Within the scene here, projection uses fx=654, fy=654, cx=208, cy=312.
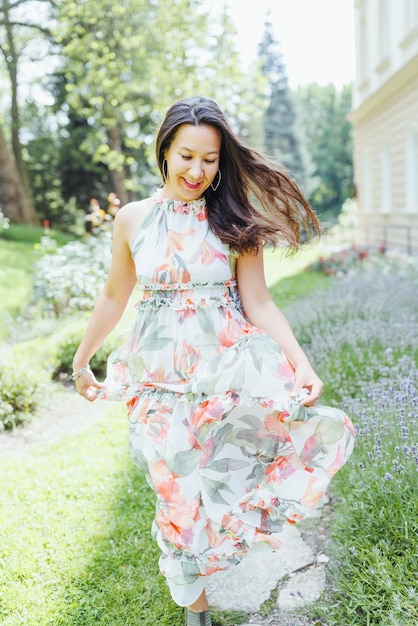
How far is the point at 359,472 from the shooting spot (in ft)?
9.12

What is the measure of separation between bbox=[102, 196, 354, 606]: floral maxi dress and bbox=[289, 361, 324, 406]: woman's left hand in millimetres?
29

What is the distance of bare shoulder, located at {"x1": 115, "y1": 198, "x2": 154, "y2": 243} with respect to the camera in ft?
7.71

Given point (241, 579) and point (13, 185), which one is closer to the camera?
point (241, 579)

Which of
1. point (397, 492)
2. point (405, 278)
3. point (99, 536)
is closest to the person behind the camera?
point (397, 492)

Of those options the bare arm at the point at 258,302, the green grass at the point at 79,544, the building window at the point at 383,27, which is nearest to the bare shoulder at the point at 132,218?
the bare arm at the point at 258,302

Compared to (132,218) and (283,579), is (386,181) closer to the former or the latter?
(283,579)

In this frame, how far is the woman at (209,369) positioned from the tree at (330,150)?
128 ft

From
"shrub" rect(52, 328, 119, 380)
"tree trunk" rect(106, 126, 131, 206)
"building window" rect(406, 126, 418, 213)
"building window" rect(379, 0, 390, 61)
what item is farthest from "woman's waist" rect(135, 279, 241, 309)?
"tree trunk" rect(106, 126, 131, 206)

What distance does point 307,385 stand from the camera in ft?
6.75

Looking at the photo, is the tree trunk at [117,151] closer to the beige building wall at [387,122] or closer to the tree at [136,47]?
the tree at [136,47]

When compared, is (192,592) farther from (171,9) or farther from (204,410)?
(171,9)

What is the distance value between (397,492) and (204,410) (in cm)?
82

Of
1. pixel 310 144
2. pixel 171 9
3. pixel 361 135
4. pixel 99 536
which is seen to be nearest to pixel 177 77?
pixel 171 9

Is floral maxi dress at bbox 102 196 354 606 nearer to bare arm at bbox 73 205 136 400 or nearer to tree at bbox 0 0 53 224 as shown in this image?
bare arm at bbox 73 205 136 400
